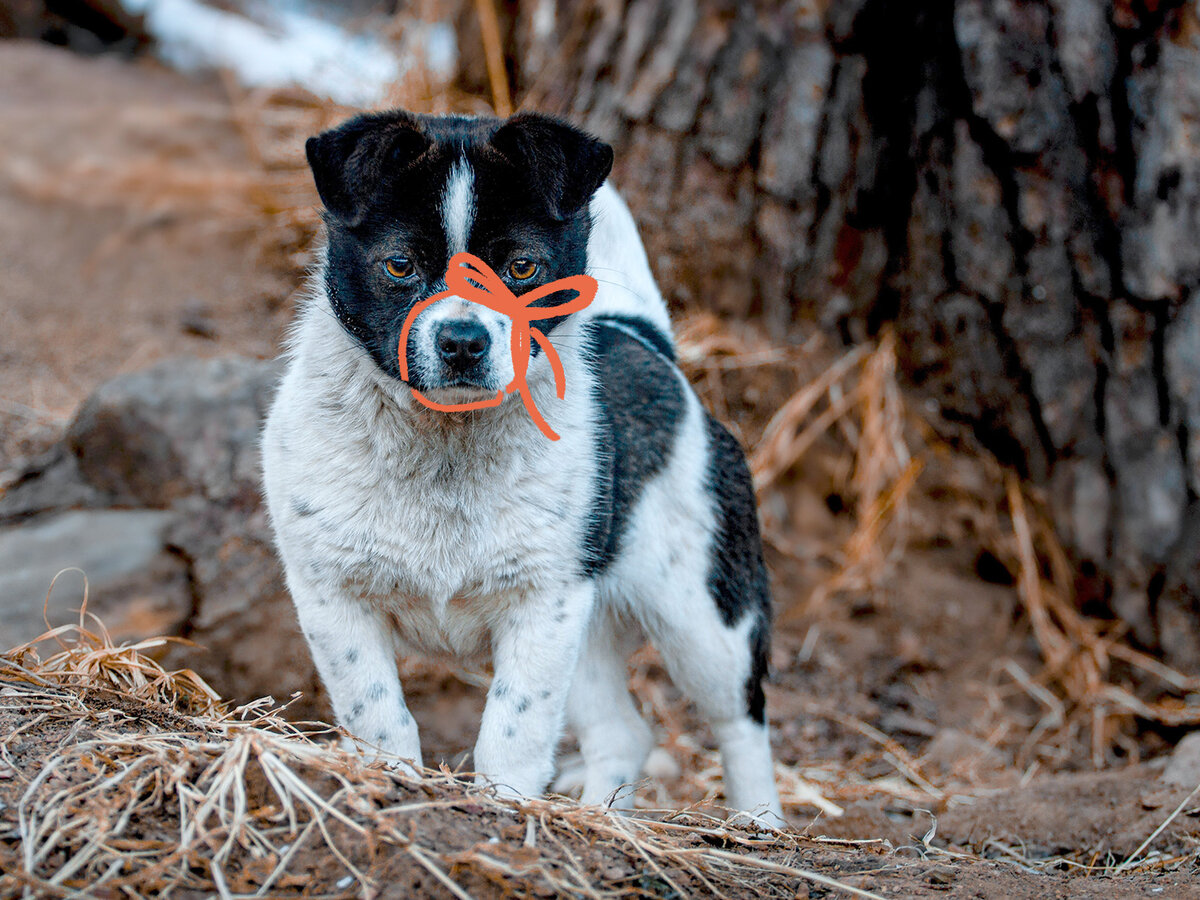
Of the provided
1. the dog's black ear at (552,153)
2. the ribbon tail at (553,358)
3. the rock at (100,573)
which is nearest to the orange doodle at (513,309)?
the ribbon tail at (553,358)

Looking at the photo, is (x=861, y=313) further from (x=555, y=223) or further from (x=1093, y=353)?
(x=555, y=223)

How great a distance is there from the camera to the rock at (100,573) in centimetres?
368

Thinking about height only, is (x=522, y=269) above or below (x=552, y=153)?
below

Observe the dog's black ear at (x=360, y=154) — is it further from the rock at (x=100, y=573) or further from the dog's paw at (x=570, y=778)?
the dog's paw at (x=570, y=778)

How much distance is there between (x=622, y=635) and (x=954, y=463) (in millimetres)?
2116

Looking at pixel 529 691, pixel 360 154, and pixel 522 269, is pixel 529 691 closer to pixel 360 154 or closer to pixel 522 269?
pixel 522 269

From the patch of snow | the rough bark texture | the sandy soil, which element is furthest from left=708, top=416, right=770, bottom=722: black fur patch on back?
the patch of snow

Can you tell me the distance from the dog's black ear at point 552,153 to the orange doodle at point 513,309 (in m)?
0.21

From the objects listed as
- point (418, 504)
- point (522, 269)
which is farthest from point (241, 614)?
point (522, 269)

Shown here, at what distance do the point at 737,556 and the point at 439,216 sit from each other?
1489 millimetres

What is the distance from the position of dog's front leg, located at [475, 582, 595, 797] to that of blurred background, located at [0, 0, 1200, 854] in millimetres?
1212

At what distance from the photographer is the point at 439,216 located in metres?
2.41

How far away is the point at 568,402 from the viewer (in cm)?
278

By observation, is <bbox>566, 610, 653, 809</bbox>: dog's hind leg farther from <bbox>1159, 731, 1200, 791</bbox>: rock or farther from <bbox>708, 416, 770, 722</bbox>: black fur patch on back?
<bbox>1159, 731, 1200, 791</bbox>: rock
